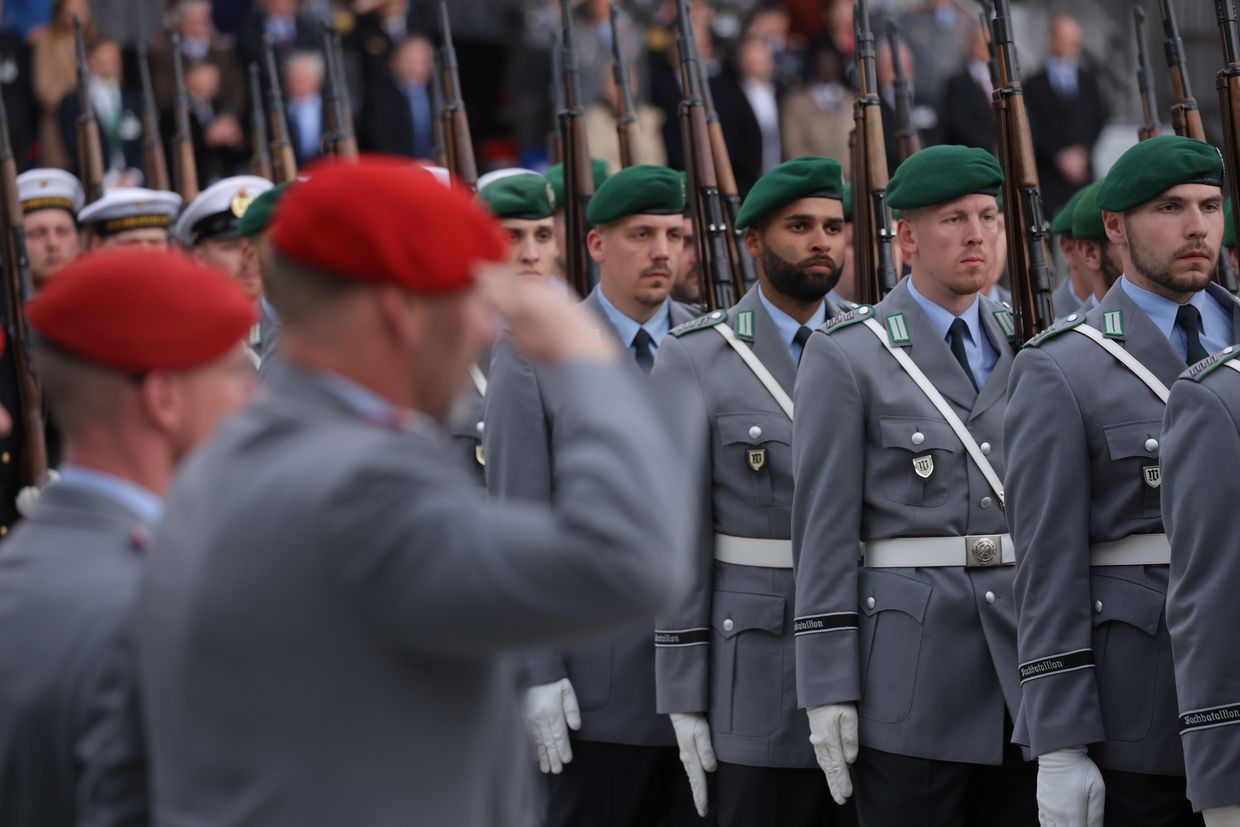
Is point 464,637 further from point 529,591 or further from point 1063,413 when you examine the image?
point 1063,413

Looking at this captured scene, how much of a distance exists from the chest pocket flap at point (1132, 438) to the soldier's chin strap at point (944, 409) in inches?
18.7

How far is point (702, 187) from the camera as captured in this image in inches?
290

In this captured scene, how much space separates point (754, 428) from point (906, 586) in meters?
0.70

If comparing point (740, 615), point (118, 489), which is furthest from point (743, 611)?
point (118, 489)

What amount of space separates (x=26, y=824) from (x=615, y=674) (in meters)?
3.19

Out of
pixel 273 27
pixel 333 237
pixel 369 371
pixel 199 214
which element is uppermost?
pixel 273 27

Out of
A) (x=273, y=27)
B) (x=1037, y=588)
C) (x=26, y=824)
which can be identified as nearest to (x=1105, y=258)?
(x=1037, y=588)

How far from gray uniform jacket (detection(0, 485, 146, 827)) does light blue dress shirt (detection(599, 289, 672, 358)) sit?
3471 mm

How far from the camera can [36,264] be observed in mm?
8477

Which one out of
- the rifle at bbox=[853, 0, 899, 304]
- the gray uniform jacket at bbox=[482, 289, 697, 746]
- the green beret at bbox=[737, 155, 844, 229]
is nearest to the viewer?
the gray uniform jacket at bbox=[482, 289, 697, 746]

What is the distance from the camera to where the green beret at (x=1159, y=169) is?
4840 millimetres

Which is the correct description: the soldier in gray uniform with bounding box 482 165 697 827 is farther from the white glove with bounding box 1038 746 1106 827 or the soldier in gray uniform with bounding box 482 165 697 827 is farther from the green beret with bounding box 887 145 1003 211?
the white glove with bounding box 1038 746 1106 827

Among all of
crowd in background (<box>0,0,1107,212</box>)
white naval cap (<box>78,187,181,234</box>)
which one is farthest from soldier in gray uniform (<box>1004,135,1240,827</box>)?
crowd in background (<box>0,0,1107,212</box>)

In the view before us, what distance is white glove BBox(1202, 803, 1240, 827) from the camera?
411 cm
